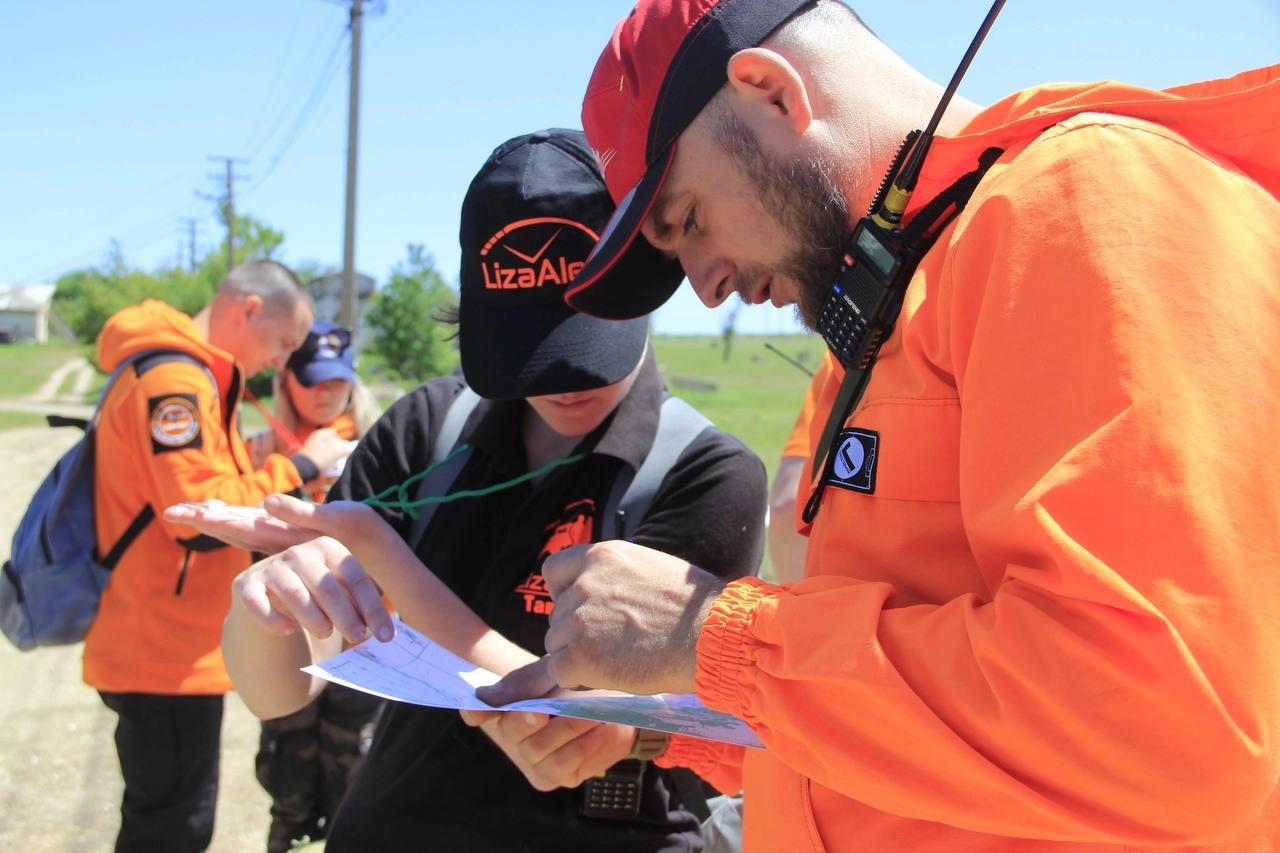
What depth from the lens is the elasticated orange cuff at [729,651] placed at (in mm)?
1075

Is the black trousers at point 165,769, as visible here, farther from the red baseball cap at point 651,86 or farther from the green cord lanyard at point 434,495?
the red baseball cap at point 651,86

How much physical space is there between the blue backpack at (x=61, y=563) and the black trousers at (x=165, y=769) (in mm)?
299

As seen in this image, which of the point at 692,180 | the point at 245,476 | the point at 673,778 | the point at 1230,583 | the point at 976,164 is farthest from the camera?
the point at 245,476

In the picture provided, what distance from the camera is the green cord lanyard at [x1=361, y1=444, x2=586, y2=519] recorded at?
74.4 inches

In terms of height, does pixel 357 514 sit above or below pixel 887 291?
below

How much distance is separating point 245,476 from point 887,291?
10.4ft

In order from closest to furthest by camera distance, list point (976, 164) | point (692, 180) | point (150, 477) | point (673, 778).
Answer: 1. point (976, 164)
2. point (692, 180)
3. point (673, 778)
4. point (150, 477)

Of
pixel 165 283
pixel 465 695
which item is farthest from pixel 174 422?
pixel 165 283

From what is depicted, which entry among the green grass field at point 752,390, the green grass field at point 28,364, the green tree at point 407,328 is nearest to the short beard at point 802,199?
the green grass field at point 752,390

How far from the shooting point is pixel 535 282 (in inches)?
75.3

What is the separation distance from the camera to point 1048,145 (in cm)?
100

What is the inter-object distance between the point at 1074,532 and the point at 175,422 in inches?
129

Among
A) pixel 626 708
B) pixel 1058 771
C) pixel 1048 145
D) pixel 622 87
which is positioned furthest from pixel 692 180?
pixel 1058 771

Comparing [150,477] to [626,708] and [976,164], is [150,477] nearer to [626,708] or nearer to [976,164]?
[626,708]
